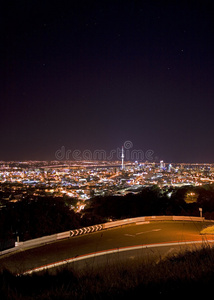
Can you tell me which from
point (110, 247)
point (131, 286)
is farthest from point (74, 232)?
point (131, 286)

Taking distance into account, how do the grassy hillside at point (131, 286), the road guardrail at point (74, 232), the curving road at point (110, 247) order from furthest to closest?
the road guardrail at point (74, 232), the curving road at point (110, 247), the grassy hillside at point (131, 286)

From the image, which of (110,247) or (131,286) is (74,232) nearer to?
(110,247)

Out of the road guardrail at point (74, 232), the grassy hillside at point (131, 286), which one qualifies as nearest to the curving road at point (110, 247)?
the road guardrail at point (74, 232)

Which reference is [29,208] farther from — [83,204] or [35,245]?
[83,204]

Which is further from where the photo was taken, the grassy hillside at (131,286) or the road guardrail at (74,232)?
the road guardrail at (74,232)

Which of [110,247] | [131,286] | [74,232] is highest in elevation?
[131,286]

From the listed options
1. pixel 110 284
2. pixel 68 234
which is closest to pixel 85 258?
pixel 68 234

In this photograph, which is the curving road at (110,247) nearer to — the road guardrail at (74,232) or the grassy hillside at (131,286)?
the road guardrail at (74,232)

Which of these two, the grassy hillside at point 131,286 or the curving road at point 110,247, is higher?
the grassy hillside at point 131,286

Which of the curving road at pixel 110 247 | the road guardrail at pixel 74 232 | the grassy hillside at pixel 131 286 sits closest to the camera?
the grassy hillside at pixel 131 286
